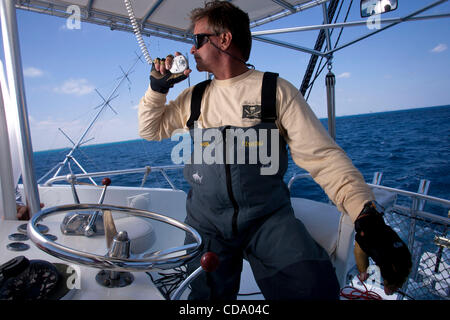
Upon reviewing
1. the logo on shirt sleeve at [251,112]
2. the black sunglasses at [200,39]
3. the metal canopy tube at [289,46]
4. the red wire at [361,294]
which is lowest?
the red wire at [361,294]

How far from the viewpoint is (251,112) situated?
1.02m

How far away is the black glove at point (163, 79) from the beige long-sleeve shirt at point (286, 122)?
4 cm

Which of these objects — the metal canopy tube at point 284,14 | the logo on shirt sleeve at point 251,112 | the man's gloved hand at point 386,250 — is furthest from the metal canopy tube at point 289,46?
the man's gloved hand at point 386,250

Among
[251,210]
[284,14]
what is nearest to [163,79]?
[251,210]

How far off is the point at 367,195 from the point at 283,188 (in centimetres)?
31

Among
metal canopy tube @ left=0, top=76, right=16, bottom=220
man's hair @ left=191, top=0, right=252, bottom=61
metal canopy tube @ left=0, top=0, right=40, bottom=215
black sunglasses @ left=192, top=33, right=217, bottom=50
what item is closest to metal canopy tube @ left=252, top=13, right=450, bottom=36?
man's hair @ left=191, top=0, right=252, bottom=61

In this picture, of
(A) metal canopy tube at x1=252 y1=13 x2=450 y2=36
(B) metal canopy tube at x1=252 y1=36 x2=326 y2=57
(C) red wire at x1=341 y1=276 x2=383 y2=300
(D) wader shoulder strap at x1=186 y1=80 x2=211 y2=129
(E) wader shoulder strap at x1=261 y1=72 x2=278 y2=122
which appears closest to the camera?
(E) wader shoulder strap at x1=261 y1=72 x2=278 y2=122

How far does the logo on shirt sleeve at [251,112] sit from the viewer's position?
101 cm

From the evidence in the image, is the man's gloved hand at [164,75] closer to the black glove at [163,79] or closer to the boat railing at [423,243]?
the black glove at [163,79]

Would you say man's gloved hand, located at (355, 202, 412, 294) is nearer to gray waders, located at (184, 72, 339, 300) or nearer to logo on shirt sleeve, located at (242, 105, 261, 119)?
gray waders, located at (184, 72, 339, 300)

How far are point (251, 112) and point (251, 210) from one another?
38 cm

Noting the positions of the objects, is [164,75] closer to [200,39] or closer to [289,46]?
[200,39]

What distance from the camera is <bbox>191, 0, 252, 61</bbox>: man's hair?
1.07 m
